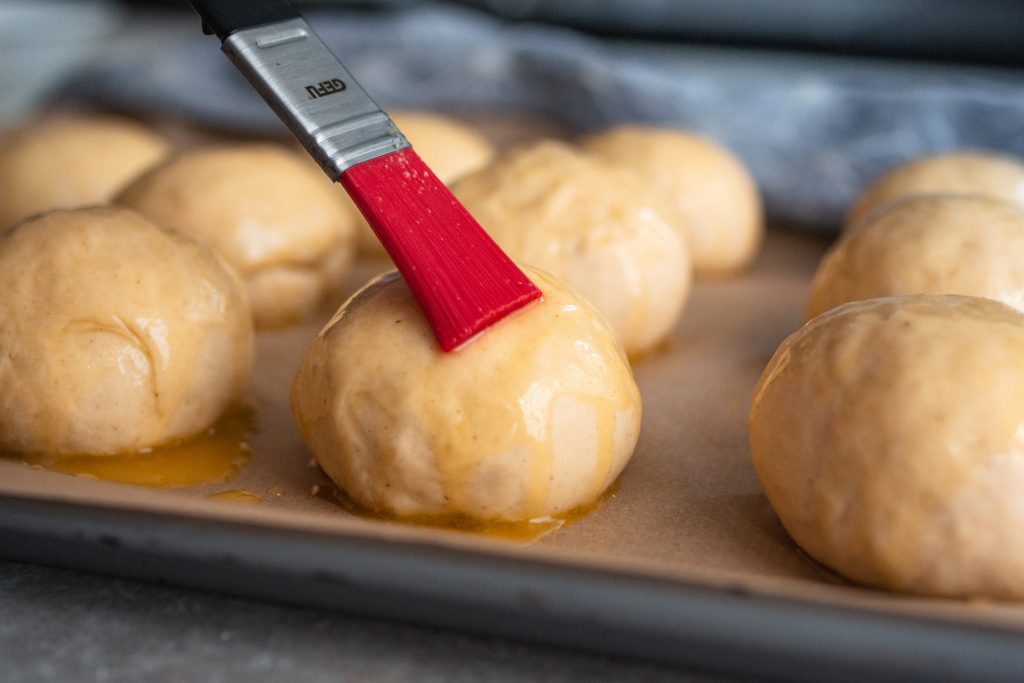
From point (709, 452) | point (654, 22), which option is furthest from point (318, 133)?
point (654, 22)

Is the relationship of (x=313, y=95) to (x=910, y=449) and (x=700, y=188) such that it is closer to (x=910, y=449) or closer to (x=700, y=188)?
(x=910, y=449)

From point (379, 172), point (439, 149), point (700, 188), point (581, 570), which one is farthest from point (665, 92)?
point (581, 570)

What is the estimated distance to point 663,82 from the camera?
90.4 inches

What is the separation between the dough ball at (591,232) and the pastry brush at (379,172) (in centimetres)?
35

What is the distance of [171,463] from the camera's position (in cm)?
119

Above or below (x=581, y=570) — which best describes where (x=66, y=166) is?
below

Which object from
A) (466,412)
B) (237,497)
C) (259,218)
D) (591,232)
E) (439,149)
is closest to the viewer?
(466,412)

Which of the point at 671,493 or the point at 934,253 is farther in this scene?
Answer: the point at 934,253

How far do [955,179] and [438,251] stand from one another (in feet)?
3.47

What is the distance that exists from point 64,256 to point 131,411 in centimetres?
19

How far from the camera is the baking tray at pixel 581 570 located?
78 centimetres

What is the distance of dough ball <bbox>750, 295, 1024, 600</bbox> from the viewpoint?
0.87 metres

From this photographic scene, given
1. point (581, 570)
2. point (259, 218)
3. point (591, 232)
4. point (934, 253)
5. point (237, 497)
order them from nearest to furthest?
1. point (581, 570)
2. point (237, 497)
3. point (934, 253)
4. point (591, 232)
5. point (259, 218)

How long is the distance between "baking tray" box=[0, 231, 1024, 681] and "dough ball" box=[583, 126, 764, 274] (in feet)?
2.67
